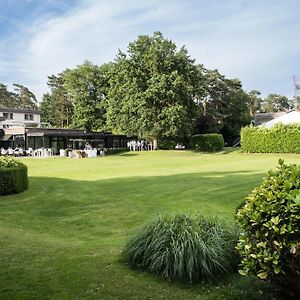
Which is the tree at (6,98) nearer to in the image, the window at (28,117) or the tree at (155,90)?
the window at (28,117)

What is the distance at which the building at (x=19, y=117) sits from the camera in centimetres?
6125

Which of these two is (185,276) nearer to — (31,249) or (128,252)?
(128,252)

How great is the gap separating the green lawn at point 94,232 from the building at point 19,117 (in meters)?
47.8

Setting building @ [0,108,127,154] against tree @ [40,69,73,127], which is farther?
tree @ [40,69,73,127]

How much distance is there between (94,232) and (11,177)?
5729mm

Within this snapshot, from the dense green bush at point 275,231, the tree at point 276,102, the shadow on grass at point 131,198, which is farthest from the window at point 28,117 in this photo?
the dense green bush at point 275,231

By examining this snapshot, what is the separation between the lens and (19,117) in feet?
212

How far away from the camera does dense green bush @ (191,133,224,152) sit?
148ft

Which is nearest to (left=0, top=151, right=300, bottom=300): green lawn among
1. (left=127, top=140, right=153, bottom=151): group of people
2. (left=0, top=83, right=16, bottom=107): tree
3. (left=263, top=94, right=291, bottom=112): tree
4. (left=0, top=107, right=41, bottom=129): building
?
(left=127, top=140, right=153, bottom=151): group of people

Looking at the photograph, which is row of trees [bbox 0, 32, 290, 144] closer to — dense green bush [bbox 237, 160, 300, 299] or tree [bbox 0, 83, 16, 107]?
dense green bush [bbox 237, 160, 300, 299]

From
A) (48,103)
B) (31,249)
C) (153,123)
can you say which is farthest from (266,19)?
(48,103)

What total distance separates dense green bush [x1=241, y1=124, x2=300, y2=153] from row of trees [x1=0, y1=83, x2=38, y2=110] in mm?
69594

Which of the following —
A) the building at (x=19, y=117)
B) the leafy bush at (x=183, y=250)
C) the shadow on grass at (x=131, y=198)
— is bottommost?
the shadow on grass at (x=131, y=198)

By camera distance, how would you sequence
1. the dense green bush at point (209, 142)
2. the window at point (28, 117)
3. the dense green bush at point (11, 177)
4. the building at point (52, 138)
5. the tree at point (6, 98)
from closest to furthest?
1. the dense green bush at point (11, 177)
2. the dense green bush at point (209, 142)
3. the building at point (52, 138)
4. the window at point (28, 117)
5. the tree at point (6, 98)
